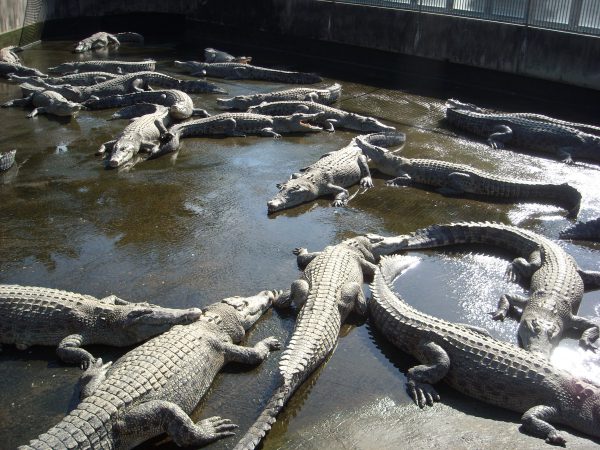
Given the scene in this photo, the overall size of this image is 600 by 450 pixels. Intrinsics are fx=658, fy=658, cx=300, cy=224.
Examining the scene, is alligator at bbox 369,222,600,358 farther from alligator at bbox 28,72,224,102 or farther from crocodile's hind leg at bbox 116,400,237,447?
alligator at bbox 28,72,224,102

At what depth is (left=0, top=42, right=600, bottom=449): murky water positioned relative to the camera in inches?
181

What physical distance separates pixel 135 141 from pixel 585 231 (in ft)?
20.4

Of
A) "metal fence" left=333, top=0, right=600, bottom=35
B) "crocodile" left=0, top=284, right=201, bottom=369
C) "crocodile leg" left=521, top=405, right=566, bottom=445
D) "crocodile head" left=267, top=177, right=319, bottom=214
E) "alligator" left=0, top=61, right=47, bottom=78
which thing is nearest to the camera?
"crocodile leg" left=521, top=405, right=566, bottom=445

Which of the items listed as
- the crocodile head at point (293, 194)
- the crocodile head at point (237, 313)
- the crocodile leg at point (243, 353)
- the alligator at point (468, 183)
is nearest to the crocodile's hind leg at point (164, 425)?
the crocodile leg at point (243, 353)

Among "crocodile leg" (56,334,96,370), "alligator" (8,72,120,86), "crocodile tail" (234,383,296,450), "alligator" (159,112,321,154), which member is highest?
"alligator" (8,72,120,86)

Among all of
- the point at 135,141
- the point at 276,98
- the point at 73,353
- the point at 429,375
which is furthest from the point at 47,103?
the point at 429,375

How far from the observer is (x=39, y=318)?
17.2 ft

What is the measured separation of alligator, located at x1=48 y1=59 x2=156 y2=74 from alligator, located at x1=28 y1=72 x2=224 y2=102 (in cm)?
160

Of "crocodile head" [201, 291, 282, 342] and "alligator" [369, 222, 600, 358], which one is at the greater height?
"alligator" [369, 222, 600, 358]

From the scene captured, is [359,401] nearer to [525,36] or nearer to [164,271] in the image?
[164,271]

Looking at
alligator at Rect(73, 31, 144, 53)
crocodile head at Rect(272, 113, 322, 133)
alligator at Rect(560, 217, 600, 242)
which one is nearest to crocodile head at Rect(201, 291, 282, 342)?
alligator at Rect(560, 217, 600, 242)

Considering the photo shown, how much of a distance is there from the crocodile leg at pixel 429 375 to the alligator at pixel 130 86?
9.38m

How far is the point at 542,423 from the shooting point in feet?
14.4

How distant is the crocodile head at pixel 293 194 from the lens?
7811 mm
